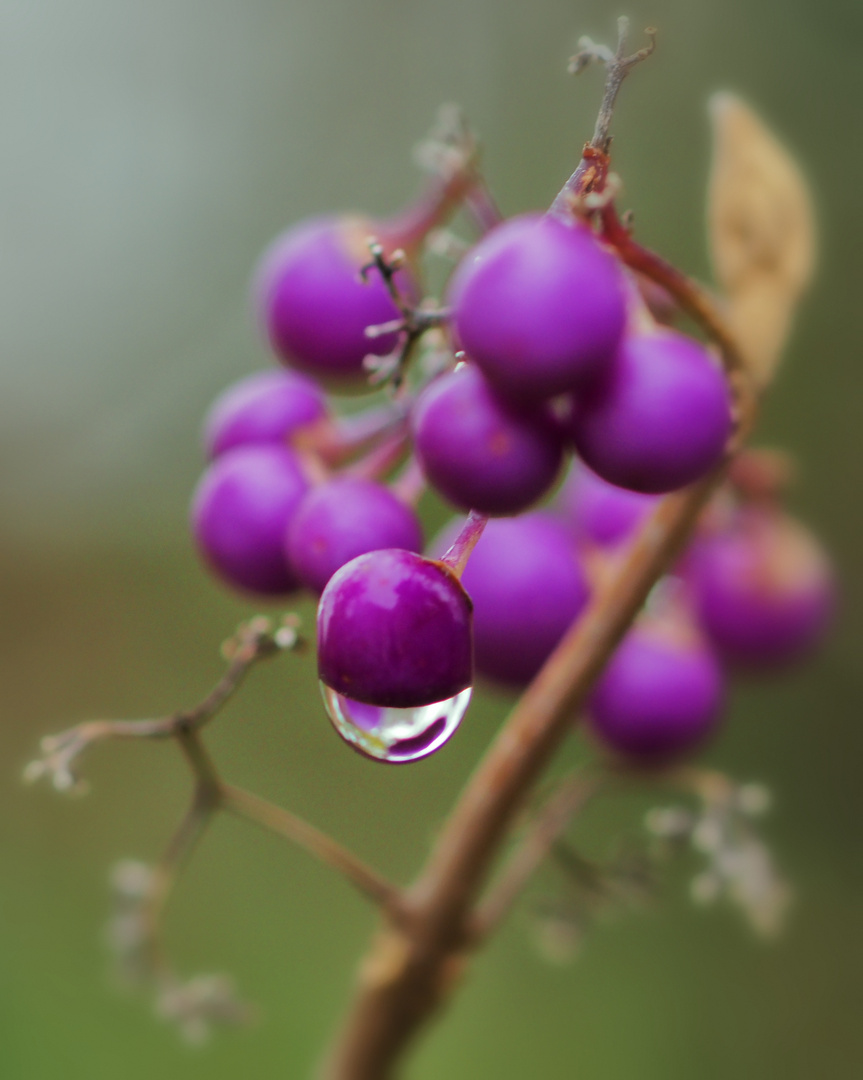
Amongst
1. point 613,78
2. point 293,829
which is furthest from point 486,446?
point 293,829

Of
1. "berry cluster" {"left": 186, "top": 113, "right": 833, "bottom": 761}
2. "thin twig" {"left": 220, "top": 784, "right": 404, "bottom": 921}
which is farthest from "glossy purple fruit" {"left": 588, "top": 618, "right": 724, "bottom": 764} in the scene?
"thin twig" {"left": 220, "top": 784, "right": 404, "bottom": 921}

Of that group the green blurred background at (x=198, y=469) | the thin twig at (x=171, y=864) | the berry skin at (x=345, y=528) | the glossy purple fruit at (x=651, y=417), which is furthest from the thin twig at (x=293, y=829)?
the green blurred background at (x=198, y=469)

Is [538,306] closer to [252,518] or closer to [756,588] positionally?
[252,518]

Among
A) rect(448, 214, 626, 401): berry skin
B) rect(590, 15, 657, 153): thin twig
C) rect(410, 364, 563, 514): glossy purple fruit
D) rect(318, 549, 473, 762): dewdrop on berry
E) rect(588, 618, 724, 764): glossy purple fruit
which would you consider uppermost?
rect(590, 15, 657, 153): thin twig

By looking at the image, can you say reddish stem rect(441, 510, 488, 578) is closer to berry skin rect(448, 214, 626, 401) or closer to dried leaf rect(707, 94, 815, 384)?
berry skin rect(448, 214, 626, 401)

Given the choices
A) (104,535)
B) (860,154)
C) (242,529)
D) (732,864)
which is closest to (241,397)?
(242,529)

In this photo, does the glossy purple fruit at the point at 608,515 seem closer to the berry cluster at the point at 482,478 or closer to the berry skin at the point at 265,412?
the berry cluster at the point at 482,478
